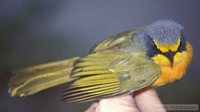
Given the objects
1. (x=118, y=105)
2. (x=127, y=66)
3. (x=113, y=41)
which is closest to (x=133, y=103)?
(x=118, y=105)

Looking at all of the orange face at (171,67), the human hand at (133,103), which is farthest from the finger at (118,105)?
the orange face at (171,67)

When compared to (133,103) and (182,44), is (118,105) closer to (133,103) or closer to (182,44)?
(133,103)

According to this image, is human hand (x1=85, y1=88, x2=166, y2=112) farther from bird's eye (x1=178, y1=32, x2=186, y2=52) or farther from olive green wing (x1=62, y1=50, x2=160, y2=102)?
bird's eye (x1=178, y1=32, x2=186, y2=52)

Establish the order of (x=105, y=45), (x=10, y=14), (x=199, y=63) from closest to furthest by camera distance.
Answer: (x=105, y=45)
(x=199, y=63)
(x=10, y=14)

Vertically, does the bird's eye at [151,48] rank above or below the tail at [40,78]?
above

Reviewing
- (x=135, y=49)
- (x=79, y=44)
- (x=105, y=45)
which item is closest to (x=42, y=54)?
(x=79, y=44)

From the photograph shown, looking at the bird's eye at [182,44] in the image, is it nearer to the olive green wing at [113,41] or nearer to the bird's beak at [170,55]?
the bird's beak at [170,55]

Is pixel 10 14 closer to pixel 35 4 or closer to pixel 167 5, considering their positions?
pixel 35 4
